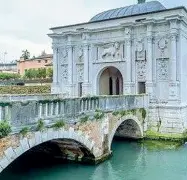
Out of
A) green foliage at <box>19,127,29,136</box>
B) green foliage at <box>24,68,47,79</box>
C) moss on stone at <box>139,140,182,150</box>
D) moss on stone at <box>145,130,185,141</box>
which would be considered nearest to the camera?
green foliage at <box>19,127,29,136</box>

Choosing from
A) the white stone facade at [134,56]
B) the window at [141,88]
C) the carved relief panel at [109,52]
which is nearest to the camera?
the white stone facade at [134,56]

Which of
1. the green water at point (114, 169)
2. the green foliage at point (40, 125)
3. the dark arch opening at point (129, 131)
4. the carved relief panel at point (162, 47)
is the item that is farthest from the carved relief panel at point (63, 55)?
the green foliage at point (40, 125)

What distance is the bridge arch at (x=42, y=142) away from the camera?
27.0ft

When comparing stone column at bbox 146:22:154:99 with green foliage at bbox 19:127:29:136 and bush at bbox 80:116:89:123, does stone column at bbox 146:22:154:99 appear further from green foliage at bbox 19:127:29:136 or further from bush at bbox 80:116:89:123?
green foliage at bbox 19:127:29:136

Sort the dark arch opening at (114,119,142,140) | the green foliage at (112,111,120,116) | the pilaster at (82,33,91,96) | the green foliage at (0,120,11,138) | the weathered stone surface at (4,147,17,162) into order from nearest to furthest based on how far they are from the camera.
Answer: the green foliage at (0,120,11,138), the weathered stone surface at (4,147,17,162), the green foliage at (112,111,120,116), the dark arch opening at (114,119,142,140), the pilaster at (82,33,91,96)

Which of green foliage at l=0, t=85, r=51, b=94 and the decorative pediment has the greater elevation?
the decorative pediment

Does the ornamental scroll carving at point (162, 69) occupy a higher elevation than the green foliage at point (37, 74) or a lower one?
lower

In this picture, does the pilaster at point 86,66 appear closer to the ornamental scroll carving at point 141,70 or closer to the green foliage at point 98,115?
the ornamental scroll carving at point 141,70

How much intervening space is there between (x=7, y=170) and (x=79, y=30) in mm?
13588

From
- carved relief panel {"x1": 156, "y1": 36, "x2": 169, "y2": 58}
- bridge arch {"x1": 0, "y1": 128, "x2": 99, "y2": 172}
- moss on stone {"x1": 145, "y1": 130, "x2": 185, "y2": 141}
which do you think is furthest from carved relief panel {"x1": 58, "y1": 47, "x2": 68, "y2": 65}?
bridge arch {"x1": 0, "y1": 128, "x2": 99, "y2": 172}

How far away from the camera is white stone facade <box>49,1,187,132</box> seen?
19547mm

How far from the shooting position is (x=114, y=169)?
1321cm

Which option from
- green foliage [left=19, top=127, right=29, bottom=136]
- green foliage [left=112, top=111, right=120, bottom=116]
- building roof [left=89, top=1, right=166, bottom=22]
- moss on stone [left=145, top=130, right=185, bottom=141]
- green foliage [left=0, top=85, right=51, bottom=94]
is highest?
building roof [left=89, top=1, right=166, bottom=22]

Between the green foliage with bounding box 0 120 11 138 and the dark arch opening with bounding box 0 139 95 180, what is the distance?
4.68 metres
